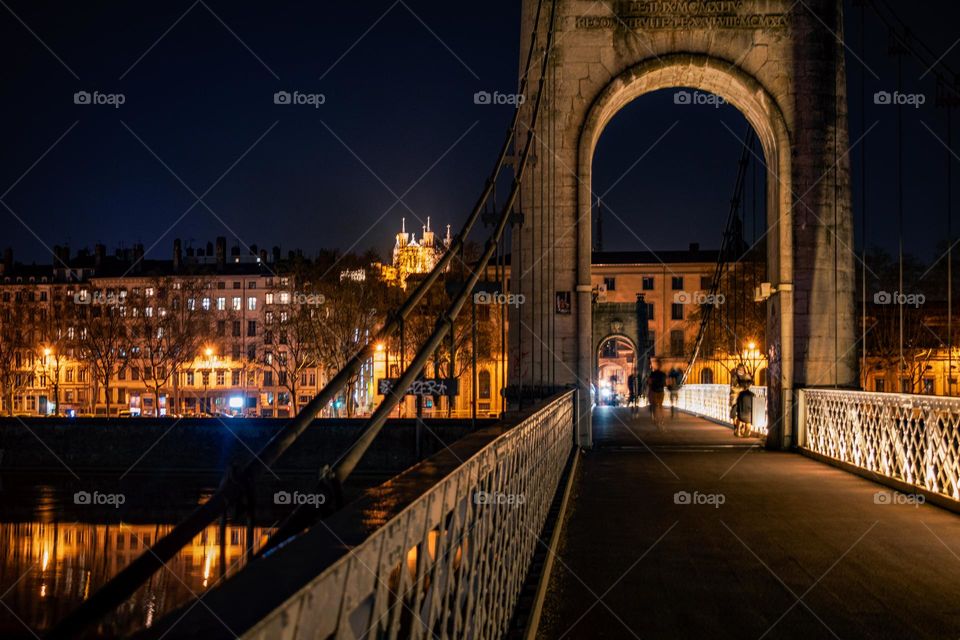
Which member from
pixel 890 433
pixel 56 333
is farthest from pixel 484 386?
pixel 890 433

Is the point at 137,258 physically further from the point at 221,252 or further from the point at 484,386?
the point at 484,386

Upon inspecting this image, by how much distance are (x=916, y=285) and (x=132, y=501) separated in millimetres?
40272

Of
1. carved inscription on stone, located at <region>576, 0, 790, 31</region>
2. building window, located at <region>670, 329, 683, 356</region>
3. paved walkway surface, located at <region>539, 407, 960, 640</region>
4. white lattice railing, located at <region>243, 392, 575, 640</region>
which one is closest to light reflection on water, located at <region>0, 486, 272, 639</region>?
paved walkway surface, located at <region>539, 407, 960, 640</region>

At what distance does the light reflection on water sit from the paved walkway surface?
5.04 m

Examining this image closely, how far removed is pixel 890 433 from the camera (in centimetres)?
1340

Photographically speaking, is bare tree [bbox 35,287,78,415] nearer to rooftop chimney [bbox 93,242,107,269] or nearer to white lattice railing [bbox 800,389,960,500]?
rooftop chimney [bbox 93,242,107,269]

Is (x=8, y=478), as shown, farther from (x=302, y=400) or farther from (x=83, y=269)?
(x=83, y=269)

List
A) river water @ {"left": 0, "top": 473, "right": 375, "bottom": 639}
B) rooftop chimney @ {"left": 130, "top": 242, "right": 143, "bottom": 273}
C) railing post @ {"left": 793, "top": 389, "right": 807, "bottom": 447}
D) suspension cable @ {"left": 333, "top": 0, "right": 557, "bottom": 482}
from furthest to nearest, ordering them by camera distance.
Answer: rooftop chimney @ {"left": 130, "top": 242, "right": 143, "bottom": 273} → railing post @ {"left": 793, "top": 389, "right": 807, "bottom": 447} → river water @ {"left": 0, "top": 473, "right": 375, "bottom": 639} → suspension cable @ {"left": 333, "top": 0, "right": 557, "bottom": 482}

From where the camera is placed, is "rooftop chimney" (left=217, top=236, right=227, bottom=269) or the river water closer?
the river water

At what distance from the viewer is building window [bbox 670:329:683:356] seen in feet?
258

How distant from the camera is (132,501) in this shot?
2617cm

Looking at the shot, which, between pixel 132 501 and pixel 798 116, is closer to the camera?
pixel 798 116

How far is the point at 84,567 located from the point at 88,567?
8 cm

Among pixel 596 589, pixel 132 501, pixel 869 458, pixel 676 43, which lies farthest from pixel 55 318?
pixel 596 589
